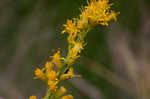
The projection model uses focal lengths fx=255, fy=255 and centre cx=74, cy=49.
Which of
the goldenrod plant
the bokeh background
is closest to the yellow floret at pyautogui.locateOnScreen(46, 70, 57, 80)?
the goldenrod plant

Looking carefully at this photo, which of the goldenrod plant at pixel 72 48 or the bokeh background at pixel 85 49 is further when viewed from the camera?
the bokeh background at pixel 85 49

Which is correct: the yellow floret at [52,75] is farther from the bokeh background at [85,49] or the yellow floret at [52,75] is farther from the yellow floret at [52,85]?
the bokeh background at [85,49]

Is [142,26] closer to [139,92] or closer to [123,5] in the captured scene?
[123,5]

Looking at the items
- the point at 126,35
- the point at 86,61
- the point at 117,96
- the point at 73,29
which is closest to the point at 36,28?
the point at 86,61

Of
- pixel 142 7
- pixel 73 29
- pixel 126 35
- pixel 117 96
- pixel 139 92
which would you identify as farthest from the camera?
pixel 117 96

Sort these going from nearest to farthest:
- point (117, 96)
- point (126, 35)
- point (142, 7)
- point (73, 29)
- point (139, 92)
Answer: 1. point (73, 29)
2. point (139, 92)
3. point (142, 7)
4. point (126, 35)
5. point (117, 96)

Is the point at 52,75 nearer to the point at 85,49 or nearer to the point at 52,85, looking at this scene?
the point at 52,85

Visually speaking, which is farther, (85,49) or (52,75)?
(85,49)

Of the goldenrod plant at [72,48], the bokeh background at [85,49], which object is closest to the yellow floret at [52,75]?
the goldenrod plant at [72,48]

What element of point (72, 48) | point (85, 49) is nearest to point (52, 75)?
point (72, 48)
